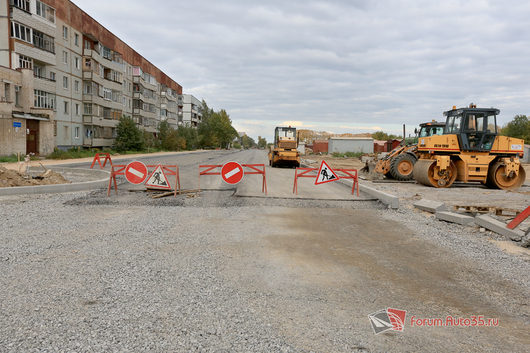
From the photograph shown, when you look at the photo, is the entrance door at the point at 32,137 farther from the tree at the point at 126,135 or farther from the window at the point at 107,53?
the window at the point at 107,53

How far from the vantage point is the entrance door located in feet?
101

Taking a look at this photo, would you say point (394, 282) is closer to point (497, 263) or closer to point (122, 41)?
A: point (497, 263)

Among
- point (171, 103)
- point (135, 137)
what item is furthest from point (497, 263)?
point (171, 103)

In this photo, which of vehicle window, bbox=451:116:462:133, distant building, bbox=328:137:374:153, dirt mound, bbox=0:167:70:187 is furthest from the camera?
distant building, bbox=328:137:374:153

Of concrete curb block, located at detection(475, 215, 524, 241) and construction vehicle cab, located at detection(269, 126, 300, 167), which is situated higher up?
construction vehicle cab, located at detection(269, 126, 300, 167)

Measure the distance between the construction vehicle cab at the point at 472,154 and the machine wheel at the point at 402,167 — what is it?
2.25m

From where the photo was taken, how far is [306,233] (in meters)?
7.75

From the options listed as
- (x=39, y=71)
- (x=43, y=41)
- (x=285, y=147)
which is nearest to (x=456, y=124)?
(x=285, y=147)

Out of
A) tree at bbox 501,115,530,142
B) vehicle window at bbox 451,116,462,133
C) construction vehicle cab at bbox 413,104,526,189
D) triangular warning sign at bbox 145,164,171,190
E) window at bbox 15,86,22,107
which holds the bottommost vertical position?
triangular warning sign at bbox 145,164,171,190

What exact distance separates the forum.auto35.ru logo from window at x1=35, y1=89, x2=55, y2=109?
38.1 meters

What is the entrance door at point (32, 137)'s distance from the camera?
30.8 m

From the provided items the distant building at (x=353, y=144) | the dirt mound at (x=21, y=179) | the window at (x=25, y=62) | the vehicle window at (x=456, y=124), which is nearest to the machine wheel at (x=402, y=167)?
the vehicle window at (x=456, y=124)

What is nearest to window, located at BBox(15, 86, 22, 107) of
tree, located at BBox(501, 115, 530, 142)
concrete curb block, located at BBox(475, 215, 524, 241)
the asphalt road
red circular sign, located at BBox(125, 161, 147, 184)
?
red circular sign, located at BBox(125, 161, 147, 184)

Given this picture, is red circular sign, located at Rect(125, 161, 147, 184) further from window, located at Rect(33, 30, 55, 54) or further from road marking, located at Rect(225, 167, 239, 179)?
window, located at Rect(33, 30, 55, 54)
